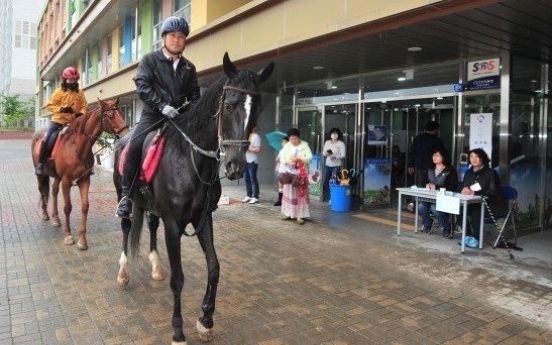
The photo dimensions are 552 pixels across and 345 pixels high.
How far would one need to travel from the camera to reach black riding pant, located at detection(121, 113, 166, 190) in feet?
14.6

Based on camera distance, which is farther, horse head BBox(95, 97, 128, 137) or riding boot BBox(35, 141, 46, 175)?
riding boot BBox(35, 141, 46, 175)

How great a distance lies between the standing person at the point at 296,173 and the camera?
8.95 m

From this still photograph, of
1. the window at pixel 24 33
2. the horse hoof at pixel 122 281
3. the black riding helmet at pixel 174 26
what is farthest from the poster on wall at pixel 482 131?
the window at pixel 24 33

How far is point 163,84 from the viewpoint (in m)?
4.28

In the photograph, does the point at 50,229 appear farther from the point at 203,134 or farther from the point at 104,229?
the point at 203,134

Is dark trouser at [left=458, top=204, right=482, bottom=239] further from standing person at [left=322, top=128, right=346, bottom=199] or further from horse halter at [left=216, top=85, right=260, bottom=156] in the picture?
horse halter at [left=216, top=85, right=260, bottom=156]

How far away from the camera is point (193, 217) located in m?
3.88

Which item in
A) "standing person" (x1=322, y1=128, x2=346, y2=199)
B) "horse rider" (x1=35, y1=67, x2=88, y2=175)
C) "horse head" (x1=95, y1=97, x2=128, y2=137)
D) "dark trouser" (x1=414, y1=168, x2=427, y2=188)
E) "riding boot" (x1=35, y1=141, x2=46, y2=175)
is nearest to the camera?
"horse head" (x1=95, y1=97, x2=128, y2=137)

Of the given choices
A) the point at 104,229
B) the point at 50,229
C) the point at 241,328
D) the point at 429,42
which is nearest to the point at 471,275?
the point at 241,328

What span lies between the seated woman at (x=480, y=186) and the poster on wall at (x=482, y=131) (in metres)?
1.05

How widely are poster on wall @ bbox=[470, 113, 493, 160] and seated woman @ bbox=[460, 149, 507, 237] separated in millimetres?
1046

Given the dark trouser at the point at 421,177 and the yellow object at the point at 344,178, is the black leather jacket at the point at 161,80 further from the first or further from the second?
the dark trouser at the point at 421,177

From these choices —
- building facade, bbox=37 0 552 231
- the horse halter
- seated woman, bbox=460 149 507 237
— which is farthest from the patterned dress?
the horse halter

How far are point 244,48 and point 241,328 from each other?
707 centimetres
